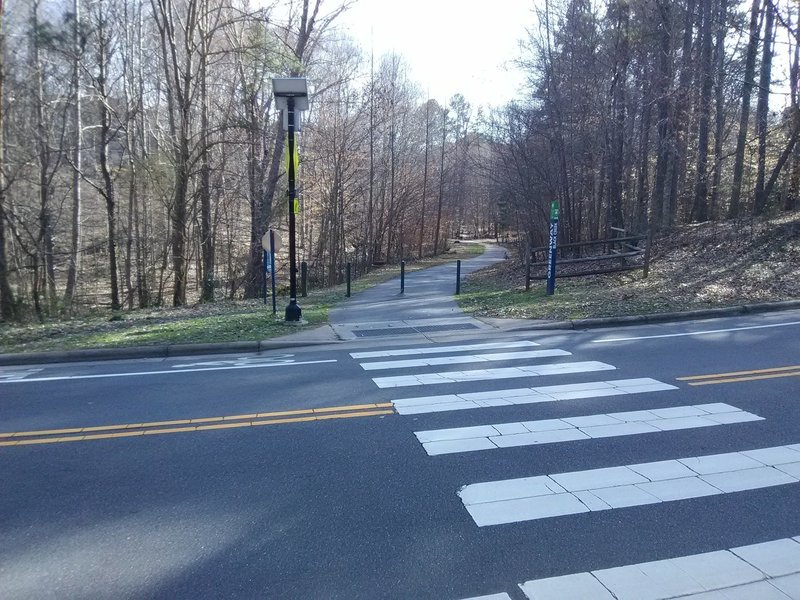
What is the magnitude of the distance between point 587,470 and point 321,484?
7.23ft

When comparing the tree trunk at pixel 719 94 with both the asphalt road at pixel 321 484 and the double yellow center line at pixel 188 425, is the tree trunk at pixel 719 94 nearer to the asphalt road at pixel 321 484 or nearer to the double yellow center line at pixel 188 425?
the asphalt road at pixel 321 484

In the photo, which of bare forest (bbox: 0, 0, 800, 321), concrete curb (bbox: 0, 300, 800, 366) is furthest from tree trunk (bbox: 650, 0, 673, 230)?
concrete curb (bbox: 0, 300, 800, 366)

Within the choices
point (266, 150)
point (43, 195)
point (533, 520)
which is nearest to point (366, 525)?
point (533, 520)

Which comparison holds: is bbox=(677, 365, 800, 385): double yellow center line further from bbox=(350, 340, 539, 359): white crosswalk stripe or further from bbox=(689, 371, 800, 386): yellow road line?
bbox=(350, 340, 539, 359): white crosswalk stripe

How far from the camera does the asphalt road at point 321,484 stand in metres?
3.63

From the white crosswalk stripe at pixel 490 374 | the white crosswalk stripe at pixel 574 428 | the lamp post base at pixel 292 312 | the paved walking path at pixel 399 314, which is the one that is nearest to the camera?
the white crosswalk stripe at pixel 574 428

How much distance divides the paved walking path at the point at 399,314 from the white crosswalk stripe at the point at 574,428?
20.8ft

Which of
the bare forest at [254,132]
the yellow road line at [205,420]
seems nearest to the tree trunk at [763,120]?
the bare forest at [254,132]

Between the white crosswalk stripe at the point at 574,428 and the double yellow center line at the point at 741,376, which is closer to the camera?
the white crosswalk stripe at the point at 574,428

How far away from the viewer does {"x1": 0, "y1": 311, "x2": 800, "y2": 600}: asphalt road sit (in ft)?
11.9

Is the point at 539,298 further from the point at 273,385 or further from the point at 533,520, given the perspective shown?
the point at 533,520

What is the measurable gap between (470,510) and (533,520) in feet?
1.48

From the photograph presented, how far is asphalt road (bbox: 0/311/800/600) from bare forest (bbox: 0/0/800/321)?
14.1 metres

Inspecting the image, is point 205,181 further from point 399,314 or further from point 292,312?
point 292,312
